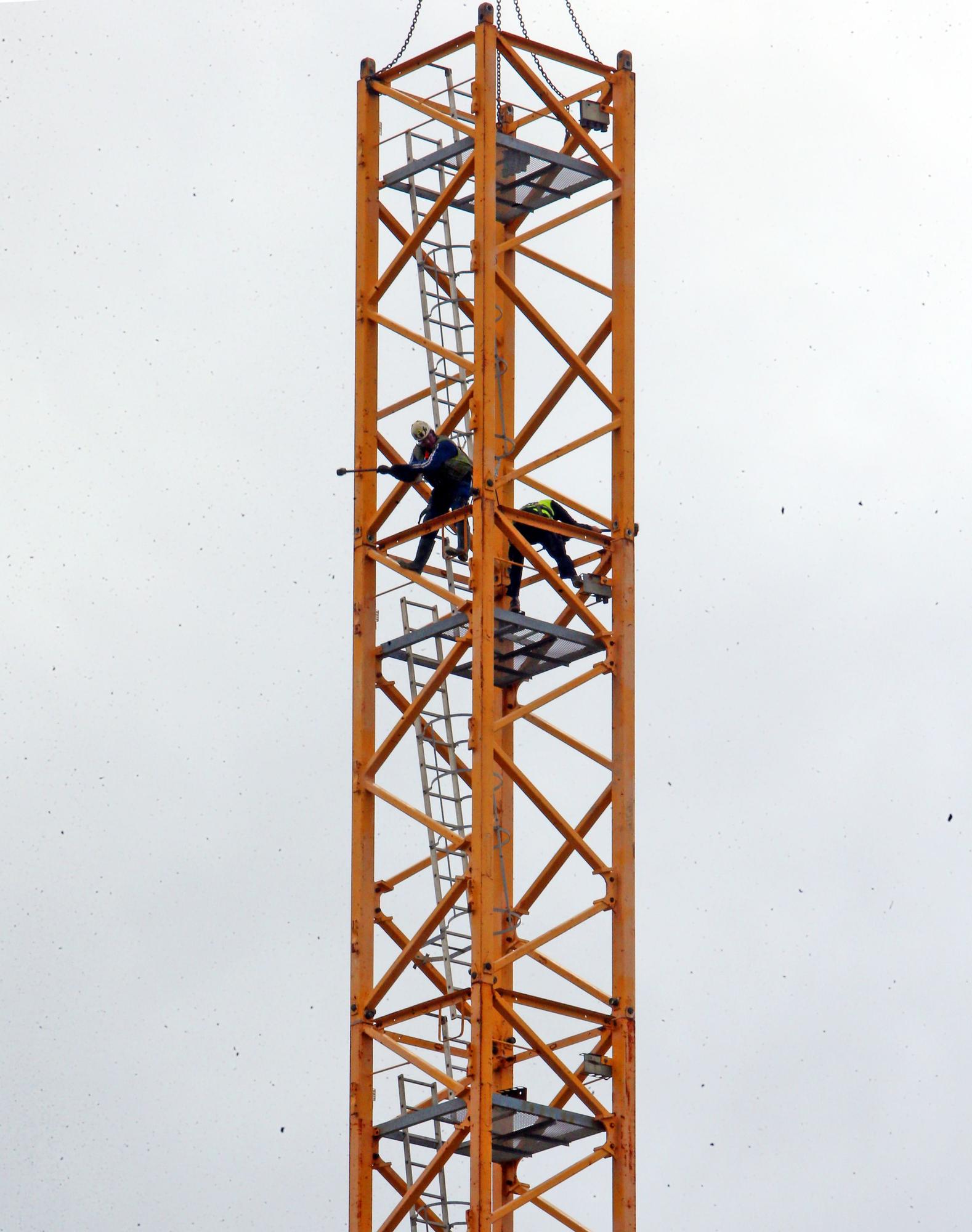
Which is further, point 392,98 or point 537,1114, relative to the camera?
point 392,98

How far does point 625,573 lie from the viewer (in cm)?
6125

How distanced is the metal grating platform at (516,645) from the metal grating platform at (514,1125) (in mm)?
5432

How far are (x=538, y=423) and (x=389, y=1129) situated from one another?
916 cm

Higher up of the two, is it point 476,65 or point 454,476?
point 476,65

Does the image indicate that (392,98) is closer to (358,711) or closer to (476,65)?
(476,65)

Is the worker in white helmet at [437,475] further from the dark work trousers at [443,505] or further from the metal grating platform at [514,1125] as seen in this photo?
the metal grating platform at [514,1125]

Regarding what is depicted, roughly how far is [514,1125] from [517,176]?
1220 centimetres

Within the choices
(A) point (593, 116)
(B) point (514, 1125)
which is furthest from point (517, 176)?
(B) point (514, 1125)

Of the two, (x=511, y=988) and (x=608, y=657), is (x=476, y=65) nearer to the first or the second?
(x=608, y=657)

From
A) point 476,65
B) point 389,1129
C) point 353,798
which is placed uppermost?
point 476,65

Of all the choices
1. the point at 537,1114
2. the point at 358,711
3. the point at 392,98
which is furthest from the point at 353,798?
the point at 392,98

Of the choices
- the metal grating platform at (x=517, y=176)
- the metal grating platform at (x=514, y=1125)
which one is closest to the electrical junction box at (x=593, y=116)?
the metal grating platform at (x=517, y=176)

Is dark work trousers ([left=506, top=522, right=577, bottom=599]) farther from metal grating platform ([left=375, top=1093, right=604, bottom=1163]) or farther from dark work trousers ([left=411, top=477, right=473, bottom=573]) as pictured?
metal grating platform ([left=375, top=1093, right=604, bottom=1163])

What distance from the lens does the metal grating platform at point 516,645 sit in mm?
59938
